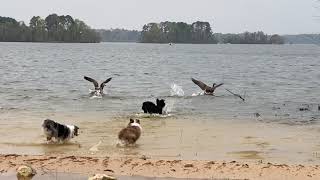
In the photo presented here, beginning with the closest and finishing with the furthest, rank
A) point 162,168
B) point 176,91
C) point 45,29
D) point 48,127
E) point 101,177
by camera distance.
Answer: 1. point 101,177
2. point 162,168
3. point 48,127
4. point 176,91
5. point 45,29

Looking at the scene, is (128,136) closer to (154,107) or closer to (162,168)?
(162,168)

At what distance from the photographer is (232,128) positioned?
50.0 ft

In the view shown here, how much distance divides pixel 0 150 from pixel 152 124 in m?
5.12

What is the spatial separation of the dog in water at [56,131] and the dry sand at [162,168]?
220 centimetres

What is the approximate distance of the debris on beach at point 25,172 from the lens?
8270 millimetres

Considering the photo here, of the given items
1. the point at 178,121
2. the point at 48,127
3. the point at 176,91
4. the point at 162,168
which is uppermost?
the point at 48,127

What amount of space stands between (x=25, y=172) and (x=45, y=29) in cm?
15805

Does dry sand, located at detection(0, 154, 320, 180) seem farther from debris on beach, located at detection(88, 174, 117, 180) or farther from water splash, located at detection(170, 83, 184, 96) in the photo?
water splash, located at detection(170, 83, 184, 96)

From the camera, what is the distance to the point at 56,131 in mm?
12117

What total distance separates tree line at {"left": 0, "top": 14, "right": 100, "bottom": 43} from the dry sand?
149696mm

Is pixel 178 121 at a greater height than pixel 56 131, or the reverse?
pixel 56 131

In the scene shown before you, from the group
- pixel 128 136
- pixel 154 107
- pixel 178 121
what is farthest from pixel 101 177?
pixel 154 107

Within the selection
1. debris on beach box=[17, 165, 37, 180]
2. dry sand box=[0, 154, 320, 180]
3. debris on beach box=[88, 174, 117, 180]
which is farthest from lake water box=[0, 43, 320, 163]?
debris on beach box=[88, 174, 117, 180]

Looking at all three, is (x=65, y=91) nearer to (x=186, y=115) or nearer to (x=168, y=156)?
(x=186, y=115)
